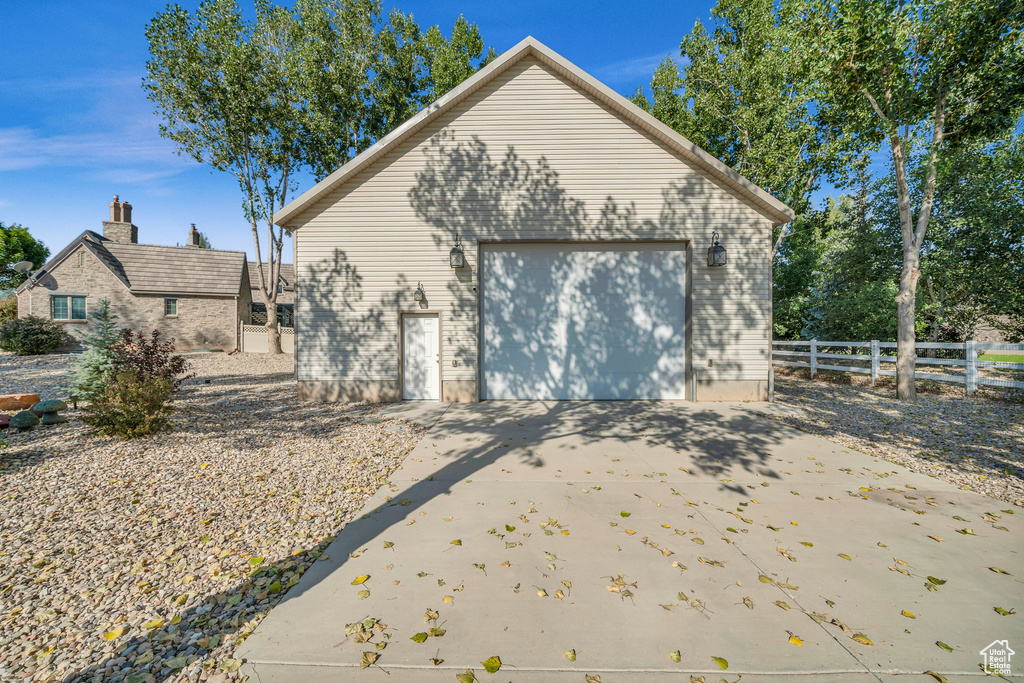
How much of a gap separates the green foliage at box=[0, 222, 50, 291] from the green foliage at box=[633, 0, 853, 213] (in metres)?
57.4

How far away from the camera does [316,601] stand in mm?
2773

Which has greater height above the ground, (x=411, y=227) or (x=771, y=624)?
(x=411, y=227)

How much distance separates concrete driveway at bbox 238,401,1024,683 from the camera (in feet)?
7.61

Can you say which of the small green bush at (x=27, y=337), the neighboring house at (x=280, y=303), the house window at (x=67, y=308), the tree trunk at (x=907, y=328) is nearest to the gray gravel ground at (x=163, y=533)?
the tree trunk at (x=907, y=328)

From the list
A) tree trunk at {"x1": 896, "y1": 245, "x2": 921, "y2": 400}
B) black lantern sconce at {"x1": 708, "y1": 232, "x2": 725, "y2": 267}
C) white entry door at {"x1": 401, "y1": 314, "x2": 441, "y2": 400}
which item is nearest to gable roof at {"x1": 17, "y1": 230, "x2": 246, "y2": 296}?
white entry door at {"x1": 401, "y1": 314, "x2": 441, "y2": 400}

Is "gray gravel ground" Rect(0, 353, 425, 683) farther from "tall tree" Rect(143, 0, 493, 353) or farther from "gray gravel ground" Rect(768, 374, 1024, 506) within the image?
"tall tree" Rect(143, 0, 493, 353)

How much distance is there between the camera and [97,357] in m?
7.22

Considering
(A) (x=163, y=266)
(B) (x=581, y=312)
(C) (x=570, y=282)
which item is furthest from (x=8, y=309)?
(B) (x=581, y=312)

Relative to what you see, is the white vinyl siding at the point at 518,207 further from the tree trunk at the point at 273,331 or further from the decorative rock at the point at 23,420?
the tree trunk at the point at 273,331

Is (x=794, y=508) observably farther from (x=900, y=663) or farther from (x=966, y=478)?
(x=966, y=478)

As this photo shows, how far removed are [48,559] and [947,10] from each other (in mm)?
15611

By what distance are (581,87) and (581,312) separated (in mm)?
5049

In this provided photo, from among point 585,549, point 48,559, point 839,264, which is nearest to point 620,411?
point 585,549

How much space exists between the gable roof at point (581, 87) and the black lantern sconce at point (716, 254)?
1282 millimetres
